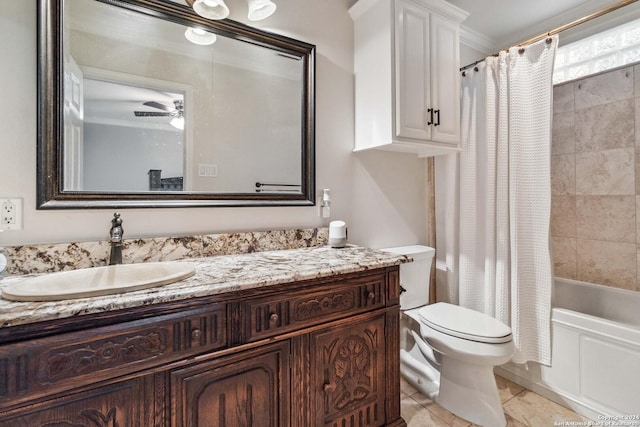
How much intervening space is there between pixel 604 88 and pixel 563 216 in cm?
94

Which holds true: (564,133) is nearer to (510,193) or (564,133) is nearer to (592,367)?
(510,193)

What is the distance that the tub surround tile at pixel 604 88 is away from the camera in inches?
76.7

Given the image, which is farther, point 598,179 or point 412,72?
point 598,179

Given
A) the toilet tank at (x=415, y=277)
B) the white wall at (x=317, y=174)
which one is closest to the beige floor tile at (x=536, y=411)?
the toilet tank at (x=415, y=277)

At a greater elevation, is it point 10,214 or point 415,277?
point 10,214

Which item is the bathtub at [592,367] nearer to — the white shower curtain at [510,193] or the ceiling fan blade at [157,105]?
the white shower curtain at [510,193]

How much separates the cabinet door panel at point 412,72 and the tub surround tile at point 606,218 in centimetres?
143

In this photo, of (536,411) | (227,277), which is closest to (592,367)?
(536,411)

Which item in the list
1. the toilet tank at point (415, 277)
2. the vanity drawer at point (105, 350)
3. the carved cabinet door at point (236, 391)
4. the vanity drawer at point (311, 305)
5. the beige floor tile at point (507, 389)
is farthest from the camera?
the toilet tank at point (415, 277)

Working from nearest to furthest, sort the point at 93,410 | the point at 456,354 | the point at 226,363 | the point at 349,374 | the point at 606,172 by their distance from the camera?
the point at 93,410 < the point at 226,363 < the point at 349,374 < the point at 456,354 < the point at 606,172

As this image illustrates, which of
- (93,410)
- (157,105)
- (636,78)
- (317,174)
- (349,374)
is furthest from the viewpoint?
(636,78)

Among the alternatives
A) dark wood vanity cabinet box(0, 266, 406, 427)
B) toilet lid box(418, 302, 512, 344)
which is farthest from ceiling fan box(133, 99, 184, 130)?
toilet lid box(418, 302, 512, 344)

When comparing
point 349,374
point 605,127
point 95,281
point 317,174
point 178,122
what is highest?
point 605,127

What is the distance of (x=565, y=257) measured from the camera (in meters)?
2.25
